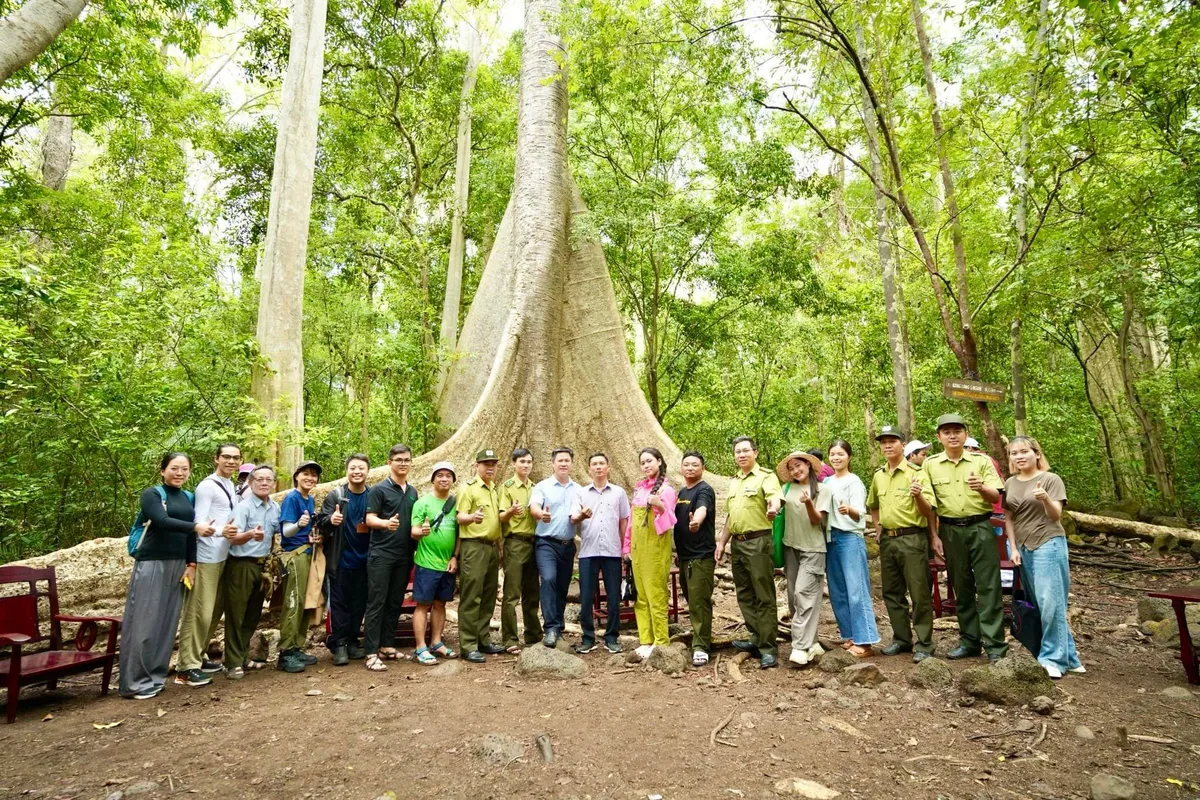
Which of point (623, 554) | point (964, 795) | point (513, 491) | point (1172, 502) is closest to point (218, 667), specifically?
point (513, 491)

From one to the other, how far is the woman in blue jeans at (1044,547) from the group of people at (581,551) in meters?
0.01

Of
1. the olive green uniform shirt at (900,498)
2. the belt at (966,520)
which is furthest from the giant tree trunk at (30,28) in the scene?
the belt at (966,520)

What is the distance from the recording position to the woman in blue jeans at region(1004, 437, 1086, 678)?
4.09m

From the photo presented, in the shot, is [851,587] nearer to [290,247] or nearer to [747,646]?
[747,646]

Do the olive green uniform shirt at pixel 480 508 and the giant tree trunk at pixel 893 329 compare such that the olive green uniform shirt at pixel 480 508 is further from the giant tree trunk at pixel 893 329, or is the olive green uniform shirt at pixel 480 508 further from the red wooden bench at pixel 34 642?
the giant tree trunk at pixel 893 329

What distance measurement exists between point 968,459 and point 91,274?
38.6 feet

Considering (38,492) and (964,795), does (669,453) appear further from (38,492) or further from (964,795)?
(38,492)

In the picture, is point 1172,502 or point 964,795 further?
point 1172,502

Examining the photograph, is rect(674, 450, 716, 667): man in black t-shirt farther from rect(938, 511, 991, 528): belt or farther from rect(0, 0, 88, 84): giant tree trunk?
rect(0, 0, 88, 84): giant tree trunk

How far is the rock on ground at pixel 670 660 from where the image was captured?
441cm

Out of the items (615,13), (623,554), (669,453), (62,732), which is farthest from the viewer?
(669,453)

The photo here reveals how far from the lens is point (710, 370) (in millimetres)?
13969

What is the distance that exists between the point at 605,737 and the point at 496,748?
604 millimetres

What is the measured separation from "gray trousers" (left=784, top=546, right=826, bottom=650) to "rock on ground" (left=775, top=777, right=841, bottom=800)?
179cm
